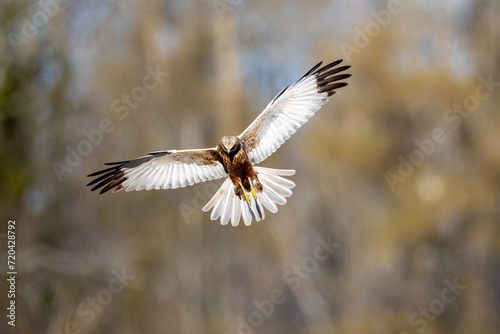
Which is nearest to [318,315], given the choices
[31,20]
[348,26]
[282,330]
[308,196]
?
[282,330]

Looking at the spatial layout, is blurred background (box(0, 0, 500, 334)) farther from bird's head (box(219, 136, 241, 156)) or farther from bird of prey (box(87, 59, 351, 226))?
bird's head (box(219, 136, 241, 156))

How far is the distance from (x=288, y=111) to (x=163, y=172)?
3.37ft

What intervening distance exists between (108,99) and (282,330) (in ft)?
25.4

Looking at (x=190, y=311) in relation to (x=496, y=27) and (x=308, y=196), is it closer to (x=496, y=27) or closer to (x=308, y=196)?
(x=308, y=196)

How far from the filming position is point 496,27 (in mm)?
20656

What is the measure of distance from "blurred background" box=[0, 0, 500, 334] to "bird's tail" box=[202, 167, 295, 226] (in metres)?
10.4

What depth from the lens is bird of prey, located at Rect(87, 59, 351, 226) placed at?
5711 mm

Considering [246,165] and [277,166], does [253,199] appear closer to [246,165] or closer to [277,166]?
[246,165]

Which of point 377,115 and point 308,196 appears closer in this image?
point 377,115

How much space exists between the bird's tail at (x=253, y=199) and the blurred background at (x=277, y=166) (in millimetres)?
10357

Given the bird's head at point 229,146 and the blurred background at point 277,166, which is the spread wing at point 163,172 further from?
the blurred background at point 277,166

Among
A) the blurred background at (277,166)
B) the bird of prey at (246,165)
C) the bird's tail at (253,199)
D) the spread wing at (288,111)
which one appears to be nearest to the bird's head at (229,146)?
the bird of prey at (246,165)

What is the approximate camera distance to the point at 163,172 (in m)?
5.95

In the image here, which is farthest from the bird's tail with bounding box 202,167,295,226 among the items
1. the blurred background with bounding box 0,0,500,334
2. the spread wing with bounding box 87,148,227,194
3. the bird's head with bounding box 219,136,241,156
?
the blurred background with bounding box 0,0,500,334
